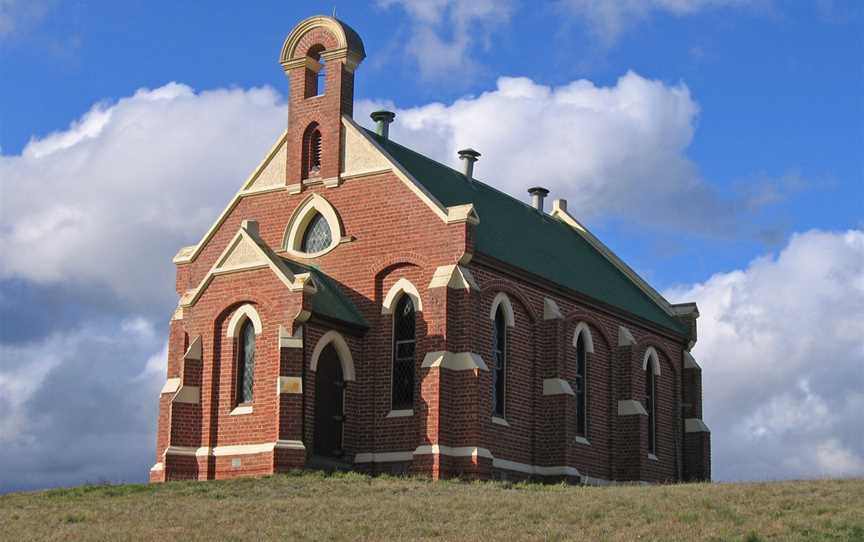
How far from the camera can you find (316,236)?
1388 inches

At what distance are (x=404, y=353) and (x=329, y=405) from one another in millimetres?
2230

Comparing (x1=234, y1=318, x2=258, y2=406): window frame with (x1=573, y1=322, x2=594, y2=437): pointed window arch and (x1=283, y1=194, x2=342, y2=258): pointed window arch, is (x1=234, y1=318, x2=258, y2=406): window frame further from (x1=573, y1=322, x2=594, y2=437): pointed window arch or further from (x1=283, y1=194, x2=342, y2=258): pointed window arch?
(x1=573, y1=322, x2=594, y2=437): pointed window arch

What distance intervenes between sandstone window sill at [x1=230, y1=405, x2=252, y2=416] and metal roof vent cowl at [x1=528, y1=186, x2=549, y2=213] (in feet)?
52.3

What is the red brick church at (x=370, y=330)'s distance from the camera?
103ft

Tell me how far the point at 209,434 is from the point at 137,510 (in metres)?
6.46

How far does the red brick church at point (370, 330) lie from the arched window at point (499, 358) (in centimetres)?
5

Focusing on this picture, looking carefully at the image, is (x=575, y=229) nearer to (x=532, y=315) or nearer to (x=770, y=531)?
(x=532, y=315)

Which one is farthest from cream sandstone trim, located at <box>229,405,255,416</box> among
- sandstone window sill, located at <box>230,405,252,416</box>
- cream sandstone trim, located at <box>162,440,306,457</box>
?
cream sandstone trim, located at <box>162,440,306,457</box>

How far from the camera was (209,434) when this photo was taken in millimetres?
32031

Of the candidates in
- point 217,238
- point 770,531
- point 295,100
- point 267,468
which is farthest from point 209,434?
point 770,531

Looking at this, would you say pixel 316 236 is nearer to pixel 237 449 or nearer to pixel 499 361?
pixel 499 361

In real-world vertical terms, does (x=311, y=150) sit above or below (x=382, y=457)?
above

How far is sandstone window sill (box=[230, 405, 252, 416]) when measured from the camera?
3167 cm

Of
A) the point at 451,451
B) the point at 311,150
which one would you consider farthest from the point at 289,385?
the point at 311,150
